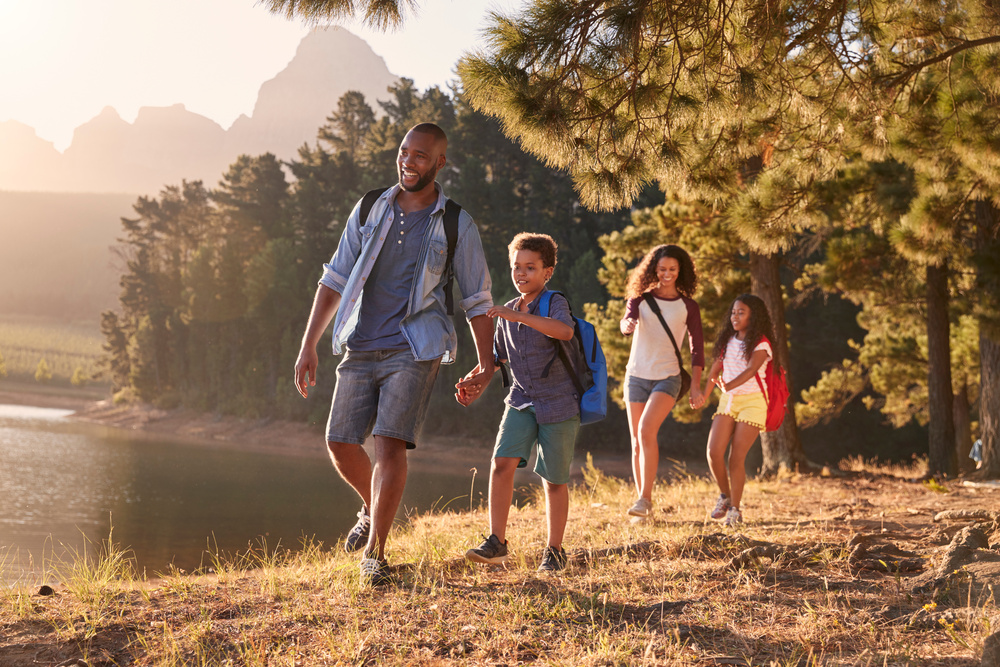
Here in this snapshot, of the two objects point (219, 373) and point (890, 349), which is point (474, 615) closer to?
point (890, 349)

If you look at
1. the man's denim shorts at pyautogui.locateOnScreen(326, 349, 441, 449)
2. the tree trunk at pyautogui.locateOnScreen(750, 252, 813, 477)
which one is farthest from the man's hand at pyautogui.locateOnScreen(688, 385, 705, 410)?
the tree trunk at pyautogui.locateOnScreen(750, 252, 813, 477)

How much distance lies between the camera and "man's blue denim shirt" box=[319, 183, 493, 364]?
11.0 feet

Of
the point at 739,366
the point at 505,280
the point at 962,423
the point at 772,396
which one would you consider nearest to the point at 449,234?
the point at 739,366

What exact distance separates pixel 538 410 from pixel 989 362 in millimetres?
7946

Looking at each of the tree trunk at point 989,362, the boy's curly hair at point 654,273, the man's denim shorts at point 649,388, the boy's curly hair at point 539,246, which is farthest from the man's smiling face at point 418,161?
the tree trunk at point 989,362

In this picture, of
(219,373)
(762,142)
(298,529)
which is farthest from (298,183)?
(762,142)

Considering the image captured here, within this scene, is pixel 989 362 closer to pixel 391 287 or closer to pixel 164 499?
pixel 391 287

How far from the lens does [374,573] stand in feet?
10.5

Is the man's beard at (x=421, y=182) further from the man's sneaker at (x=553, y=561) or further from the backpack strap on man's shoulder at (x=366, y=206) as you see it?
the man's sneaker at (x=553, y=561)

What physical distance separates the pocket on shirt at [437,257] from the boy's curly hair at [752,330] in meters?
2.44

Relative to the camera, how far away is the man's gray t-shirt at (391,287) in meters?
3.40

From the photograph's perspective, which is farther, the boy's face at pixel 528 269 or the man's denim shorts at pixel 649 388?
the man's denim shorts at pixel 649 388

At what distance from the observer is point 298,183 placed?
4809 cm

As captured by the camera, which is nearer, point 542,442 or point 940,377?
point 542,442
